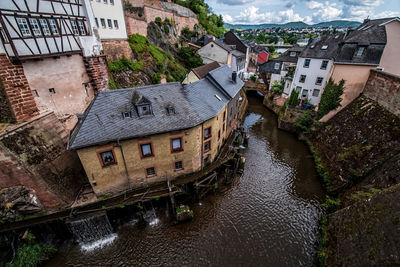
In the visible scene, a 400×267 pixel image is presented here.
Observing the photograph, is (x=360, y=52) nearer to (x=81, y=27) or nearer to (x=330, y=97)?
(x=330, y=97)

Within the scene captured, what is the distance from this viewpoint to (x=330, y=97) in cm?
2700

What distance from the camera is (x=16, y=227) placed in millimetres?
14078

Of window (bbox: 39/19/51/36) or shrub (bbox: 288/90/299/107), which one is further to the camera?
shrub (bbox: 288/90/299/107)

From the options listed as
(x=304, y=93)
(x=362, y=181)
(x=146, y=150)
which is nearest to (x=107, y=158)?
(x=146, y=150)

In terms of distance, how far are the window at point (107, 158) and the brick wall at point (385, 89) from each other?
2842 centimetres

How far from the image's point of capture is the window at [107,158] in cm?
1477

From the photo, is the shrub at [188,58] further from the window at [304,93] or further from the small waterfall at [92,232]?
the small waterfall at [92,232]

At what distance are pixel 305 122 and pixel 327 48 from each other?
1179 cm

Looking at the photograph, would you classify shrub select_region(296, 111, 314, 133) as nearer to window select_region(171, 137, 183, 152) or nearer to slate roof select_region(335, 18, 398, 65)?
slate roof select_region(335, 18, 398, 65)

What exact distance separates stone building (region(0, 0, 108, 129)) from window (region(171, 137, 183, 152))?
10997 millimetres

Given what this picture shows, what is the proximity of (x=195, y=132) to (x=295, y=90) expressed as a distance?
968 inches

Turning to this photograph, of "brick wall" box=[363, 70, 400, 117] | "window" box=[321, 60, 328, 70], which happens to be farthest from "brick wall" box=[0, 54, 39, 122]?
"window" box=[321, 60, 328, 70]

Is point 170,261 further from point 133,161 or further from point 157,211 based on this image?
point 133,161

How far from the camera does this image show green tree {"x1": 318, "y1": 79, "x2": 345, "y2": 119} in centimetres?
2625
